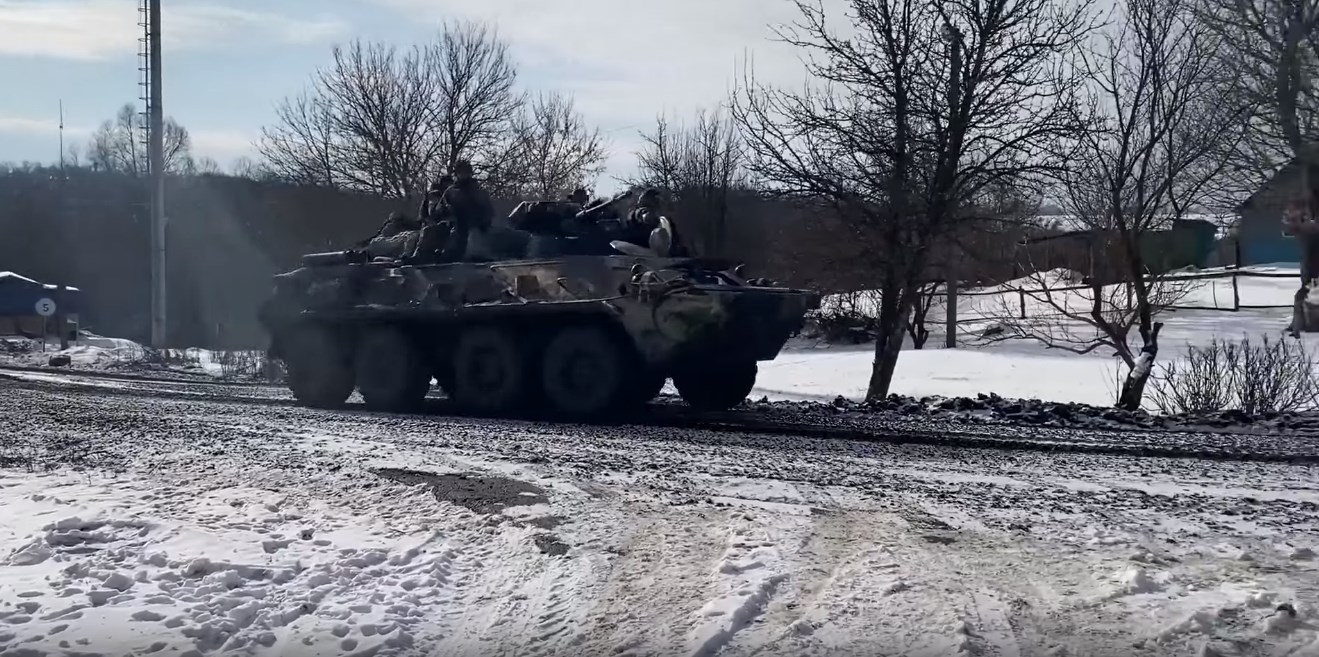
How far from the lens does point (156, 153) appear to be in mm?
23234

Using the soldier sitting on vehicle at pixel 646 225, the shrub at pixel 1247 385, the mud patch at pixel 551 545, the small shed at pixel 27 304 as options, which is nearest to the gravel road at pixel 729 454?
the mud patch at pixel 551 545

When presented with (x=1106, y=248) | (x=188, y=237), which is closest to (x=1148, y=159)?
(x=1106, y=248)

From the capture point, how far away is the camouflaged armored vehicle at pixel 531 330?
38.1 ft

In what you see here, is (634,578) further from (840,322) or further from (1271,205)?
(840,322)

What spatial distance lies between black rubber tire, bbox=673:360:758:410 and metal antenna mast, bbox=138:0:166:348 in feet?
45.1

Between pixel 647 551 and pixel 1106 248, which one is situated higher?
pixel 1106 248

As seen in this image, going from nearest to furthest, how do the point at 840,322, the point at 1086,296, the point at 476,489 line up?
1. the point at 476,489
2. the point at 1086,296
3. the point at 840,322

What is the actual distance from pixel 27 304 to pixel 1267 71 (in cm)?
2939

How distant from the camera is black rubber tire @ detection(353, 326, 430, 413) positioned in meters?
13.5

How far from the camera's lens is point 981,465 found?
8.10m

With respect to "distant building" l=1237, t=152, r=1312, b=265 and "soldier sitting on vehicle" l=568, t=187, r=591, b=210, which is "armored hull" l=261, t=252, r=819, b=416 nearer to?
"soldier sitting on vehicle" l=568, t=187, r=591, b=210

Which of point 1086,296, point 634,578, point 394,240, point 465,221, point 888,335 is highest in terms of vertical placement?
point 465,221

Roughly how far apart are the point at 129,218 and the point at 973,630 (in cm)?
4385

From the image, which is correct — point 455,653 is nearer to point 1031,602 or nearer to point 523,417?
point 1031,602
